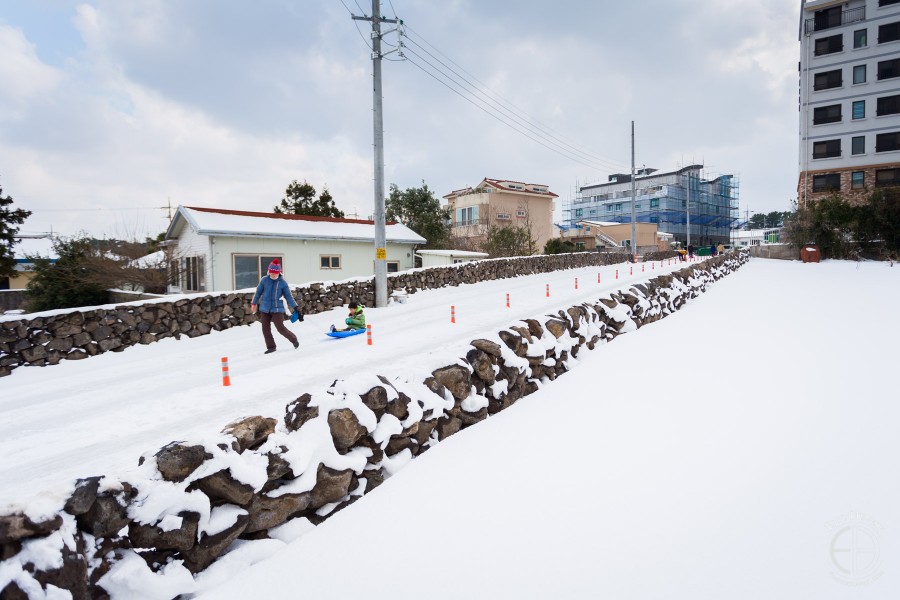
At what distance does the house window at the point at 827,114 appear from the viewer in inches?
1617

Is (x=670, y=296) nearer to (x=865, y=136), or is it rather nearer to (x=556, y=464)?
(x=556, y=464)

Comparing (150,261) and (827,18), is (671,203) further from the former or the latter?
(150,261)

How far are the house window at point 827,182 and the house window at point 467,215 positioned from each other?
105 feet

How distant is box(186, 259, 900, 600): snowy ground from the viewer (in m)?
2.98

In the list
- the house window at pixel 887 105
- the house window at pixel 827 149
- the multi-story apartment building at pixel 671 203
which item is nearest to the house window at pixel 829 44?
the house window at pixel 887 105

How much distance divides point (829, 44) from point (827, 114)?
6.39 meters

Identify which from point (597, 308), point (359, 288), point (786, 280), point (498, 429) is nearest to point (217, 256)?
point (359, 288)

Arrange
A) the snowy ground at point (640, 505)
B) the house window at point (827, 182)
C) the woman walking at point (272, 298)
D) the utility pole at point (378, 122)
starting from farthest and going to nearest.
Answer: the house window at point (827, 182) → the utility pole at point (378, 122) → the woman walking at point (272, 298) → the snowy ground at point (640, 505)

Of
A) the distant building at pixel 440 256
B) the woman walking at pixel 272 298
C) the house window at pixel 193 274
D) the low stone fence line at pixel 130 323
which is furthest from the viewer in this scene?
the distant building at pixel 440 256

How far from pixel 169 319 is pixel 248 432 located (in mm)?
9734

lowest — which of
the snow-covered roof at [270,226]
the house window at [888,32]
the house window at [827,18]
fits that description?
the snow-covered roof at [270,226]

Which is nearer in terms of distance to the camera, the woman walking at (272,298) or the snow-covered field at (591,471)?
the snow-covered field at (591,471)

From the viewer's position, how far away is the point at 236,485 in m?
3.20

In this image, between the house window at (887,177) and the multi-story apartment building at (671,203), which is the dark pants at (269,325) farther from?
the multi-story apartment building at (671,203)
